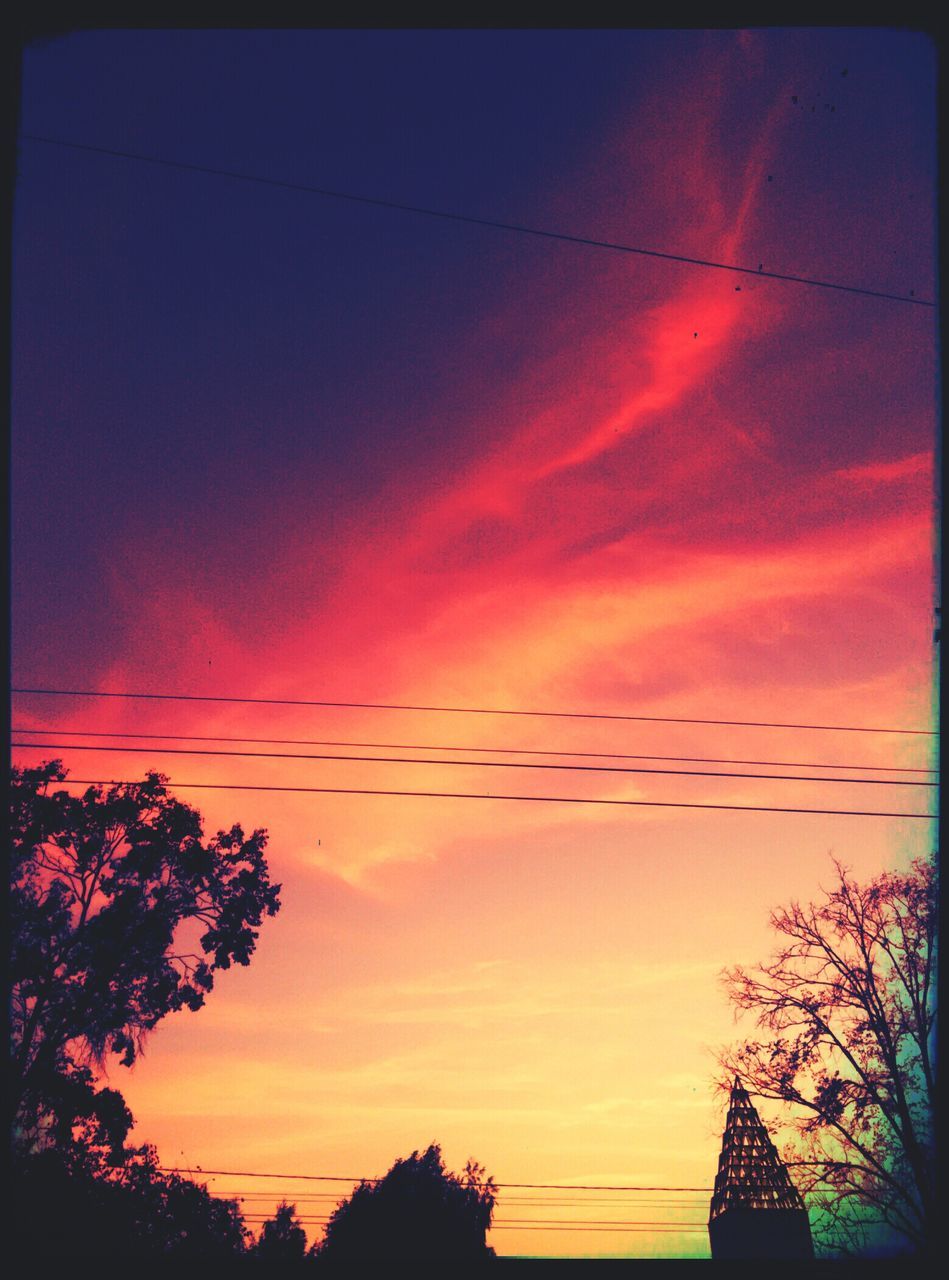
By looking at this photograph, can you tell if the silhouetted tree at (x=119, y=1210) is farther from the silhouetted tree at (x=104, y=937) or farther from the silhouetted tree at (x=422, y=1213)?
the silhouetted tree at (x=422, y=1213)

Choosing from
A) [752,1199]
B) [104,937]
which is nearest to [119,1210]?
[104,937]

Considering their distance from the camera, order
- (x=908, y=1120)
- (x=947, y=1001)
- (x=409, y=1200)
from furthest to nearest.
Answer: (x=409, y=1200), (x=908, y=1120), (x=947, y=1001)

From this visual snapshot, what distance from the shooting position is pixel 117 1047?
1614 centimetres

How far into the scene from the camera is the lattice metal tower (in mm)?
19062

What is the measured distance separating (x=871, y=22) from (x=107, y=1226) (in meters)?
19.1

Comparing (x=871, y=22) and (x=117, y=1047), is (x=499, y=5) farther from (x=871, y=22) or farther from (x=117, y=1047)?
(x=117, y=1047)

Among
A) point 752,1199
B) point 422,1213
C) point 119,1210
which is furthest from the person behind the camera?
point 422,1213

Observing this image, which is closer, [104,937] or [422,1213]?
[104,937]

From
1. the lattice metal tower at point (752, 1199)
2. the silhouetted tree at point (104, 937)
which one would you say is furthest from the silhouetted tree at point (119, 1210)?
the lattice metal tower at point (752, 1199)

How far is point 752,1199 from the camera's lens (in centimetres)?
2619

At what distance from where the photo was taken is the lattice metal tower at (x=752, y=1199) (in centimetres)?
1906

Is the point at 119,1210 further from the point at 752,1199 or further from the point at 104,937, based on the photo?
the point at 752,1199

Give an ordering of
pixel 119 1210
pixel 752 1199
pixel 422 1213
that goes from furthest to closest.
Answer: pixel 422 1213 → pixel 752 1199 → pixel 119 1210

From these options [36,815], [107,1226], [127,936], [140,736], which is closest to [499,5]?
[140,736]
